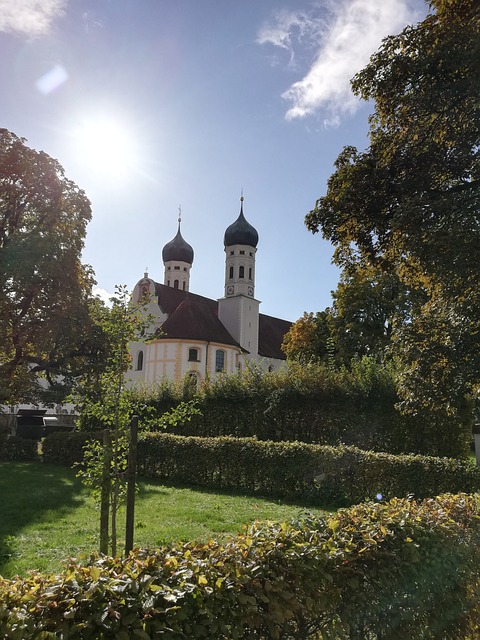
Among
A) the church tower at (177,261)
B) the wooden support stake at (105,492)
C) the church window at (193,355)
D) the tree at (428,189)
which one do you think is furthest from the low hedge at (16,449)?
the church tower at (177,261)

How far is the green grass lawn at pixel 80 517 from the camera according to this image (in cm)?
696

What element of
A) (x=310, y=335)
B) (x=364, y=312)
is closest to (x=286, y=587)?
(x=364, y=312)

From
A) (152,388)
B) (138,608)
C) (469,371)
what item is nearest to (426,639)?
(138,608)

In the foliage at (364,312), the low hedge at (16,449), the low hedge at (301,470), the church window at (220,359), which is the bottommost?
the low hedge at (16,449)

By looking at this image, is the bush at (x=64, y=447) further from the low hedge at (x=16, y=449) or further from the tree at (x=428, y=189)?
the tree at (x=428, y=189)

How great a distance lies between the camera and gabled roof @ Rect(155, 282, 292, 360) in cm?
4709

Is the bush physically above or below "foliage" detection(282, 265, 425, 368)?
below

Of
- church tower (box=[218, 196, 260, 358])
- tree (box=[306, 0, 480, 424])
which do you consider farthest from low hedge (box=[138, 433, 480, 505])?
church tower (box=[218, 196, 260, 358])

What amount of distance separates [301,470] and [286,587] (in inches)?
366

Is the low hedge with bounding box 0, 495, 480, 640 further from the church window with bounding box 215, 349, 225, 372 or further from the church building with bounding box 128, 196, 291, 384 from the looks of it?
the church window with bounding box 215, 349, 225, 372

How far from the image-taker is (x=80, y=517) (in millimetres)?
9195

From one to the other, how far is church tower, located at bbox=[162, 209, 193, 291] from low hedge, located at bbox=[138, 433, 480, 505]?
47637 millimetres

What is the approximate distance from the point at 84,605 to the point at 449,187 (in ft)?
28.7

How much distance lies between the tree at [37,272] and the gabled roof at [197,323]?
19285 millimetres
